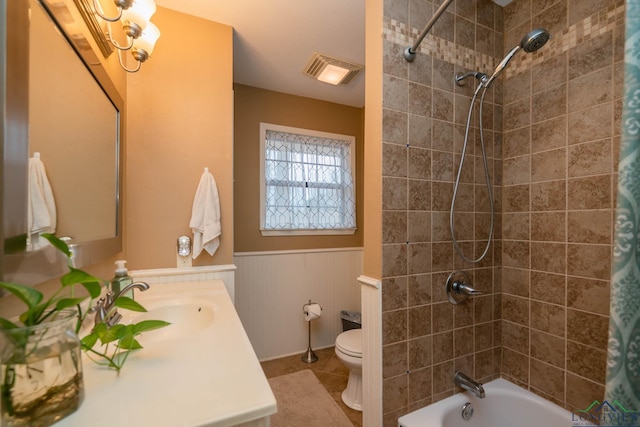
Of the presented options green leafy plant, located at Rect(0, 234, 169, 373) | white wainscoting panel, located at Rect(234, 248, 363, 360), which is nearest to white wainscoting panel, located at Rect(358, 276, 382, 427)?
green leafy plant, located at Rect(0, 234, 169, 373)

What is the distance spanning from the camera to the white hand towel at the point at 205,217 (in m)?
1.55

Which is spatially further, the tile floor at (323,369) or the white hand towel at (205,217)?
the tile floor at (323,369)

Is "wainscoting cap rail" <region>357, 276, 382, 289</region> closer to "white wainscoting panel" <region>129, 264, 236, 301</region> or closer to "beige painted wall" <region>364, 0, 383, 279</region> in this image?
"beige painted wall" <region>364, 0, 383, 279</region>

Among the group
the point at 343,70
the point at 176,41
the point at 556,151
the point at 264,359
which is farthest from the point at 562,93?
the point at 264,359

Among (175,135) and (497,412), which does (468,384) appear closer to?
(497,412)

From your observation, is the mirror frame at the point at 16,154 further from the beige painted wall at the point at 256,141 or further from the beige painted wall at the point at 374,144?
the beige painted wall at the point at 256,141

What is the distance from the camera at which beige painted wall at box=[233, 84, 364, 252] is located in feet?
7.75

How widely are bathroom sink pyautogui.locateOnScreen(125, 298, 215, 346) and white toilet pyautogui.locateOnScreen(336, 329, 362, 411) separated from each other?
1056 mm

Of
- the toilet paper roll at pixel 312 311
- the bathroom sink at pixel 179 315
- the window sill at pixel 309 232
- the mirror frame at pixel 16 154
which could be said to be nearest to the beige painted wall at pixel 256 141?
the window sill at pixel 309 232

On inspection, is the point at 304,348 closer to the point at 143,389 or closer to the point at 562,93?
the point at 143,389

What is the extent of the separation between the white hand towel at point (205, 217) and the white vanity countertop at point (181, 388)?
0.83 m

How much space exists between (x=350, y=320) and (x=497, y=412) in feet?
4.32

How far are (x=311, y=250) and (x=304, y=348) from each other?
98 centimetres

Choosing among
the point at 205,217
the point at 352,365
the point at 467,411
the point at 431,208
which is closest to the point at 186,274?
the point at 205,217
